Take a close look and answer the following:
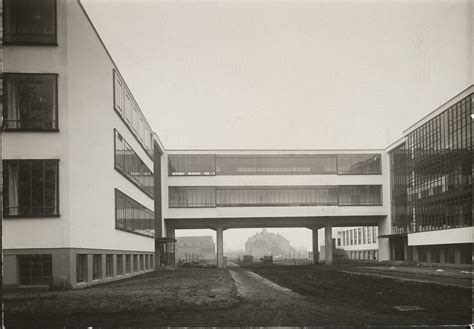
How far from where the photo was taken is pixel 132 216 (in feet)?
109

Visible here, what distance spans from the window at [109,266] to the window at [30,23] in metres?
11.9

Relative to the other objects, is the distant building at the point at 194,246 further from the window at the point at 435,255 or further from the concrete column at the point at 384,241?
the window at the point at 435,255

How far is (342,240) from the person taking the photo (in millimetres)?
→ 92062

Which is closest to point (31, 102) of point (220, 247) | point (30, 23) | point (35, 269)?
point (30, 23)

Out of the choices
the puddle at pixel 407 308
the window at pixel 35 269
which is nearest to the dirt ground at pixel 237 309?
the puddle at pixel 407 308

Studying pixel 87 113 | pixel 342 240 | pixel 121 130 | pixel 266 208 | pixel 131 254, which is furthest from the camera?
pixel 342 240

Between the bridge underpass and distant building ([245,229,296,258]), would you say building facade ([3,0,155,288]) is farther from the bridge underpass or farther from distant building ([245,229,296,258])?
distant building ([245,229,296,258])

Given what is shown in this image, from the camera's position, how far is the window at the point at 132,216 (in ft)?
94.0

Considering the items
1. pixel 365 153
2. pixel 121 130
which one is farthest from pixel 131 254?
pixel 365 153

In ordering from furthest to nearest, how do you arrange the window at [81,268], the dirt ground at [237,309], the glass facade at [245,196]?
the glass facade at [245,196], the window at [81,268], the dirt ground at [237,309]

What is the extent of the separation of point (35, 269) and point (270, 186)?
114 ft

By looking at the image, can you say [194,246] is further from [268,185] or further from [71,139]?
[71,139]

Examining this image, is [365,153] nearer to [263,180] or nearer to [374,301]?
[263,180]

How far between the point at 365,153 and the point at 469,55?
4220 cm
